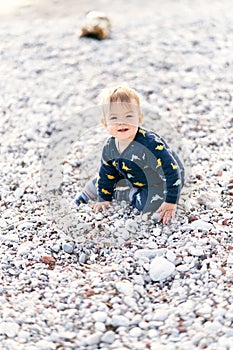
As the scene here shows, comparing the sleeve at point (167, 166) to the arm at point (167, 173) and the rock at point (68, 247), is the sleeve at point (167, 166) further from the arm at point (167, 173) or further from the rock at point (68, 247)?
the rock at point (68, 247)

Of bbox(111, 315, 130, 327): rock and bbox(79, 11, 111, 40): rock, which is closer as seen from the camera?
bbox(111, 315, 130, 327): rock

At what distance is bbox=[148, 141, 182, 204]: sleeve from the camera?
12.7 feet

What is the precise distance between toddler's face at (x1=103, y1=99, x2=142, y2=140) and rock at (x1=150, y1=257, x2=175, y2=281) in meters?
0.88

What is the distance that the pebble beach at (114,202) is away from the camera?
321 cm

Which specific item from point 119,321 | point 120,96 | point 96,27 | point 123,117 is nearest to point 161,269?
point 119,321

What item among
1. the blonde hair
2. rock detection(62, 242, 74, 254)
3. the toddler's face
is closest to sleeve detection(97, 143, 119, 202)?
Result: the toddler's face

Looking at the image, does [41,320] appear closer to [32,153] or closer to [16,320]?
[16,320]

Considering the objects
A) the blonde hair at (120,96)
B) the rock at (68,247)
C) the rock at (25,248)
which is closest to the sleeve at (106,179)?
the blonde hair at (120,96)

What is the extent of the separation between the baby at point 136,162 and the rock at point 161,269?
0.43 metres

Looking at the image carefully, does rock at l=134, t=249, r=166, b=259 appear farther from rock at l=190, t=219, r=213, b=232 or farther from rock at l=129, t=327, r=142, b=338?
rock at l=129, t=327, r=142, b=338

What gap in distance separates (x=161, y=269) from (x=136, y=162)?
0.80 meters

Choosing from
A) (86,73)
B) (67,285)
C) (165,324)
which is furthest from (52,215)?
(86,73)

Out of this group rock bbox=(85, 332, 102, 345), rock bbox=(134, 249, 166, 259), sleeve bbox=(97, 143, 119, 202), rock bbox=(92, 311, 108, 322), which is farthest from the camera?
sleeve bbox=(97, 143, 119, 202)

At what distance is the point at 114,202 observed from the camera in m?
4.23
